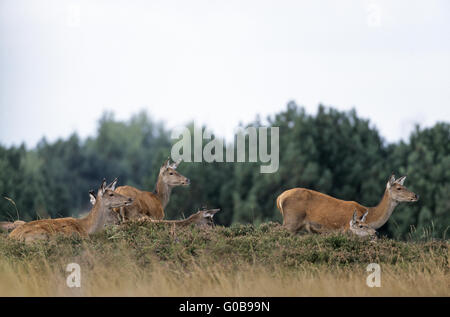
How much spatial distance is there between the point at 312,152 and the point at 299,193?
34964 mm

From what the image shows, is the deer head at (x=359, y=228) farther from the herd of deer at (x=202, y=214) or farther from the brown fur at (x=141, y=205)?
the brown fur at (x=141, y=205)

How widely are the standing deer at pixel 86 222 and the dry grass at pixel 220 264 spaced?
0.56 metres

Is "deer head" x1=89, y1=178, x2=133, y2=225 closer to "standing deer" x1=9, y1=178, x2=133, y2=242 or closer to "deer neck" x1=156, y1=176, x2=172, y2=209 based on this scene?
"standing deer" x1=9, y1=178, x2=133, y2=242

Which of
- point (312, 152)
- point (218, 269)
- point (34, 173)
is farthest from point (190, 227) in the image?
point (34, 173)

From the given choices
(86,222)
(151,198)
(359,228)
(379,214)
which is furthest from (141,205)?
(379,214)

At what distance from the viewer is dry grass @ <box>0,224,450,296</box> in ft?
34.8

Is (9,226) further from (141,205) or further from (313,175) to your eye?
(313,175)

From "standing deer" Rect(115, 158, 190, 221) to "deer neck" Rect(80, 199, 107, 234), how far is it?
117 cm

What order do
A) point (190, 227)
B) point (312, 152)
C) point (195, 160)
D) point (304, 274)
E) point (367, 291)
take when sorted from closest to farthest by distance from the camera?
point (367, 291)
point (304, 274)
point (190, 227)
point (312, 152)
point (195, 160)

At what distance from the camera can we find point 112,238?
45.2 ft

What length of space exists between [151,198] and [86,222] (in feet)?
Result: 9.69

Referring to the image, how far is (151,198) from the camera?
18.1 m
